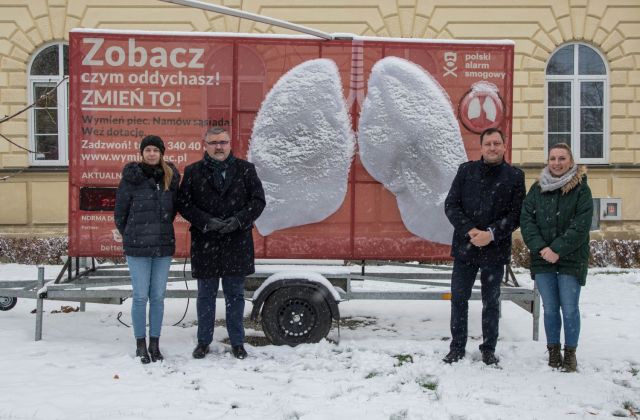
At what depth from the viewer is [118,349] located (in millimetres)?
5238

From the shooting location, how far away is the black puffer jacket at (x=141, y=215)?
15.5 feet

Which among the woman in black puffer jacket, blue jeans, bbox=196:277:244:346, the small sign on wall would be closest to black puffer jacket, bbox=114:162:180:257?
the woman in black puffer jacket

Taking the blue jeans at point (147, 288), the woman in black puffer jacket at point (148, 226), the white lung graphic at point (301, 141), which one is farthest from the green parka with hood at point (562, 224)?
the blue jeans at point (147, 288)

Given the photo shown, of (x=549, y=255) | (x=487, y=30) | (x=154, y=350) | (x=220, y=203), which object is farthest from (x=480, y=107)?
(x=487, y=30)

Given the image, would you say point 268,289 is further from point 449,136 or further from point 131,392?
point 449,136

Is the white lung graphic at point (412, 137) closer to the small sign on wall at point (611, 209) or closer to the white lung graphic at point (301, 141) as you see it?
the white lung graphic at point (301, 141)

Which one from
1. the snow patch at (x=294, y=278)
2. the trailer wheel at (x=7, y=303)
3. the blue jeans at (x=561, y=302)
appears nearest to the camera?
the blue jeans at (x=561, y=302)

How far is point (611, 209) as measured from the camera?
11.2 m

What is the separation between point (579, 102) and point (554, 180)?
7.95 metres

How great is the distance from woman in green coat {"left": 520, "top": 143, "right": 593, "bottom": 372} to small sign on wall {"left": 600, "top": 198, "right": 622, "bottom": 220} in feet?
23.9

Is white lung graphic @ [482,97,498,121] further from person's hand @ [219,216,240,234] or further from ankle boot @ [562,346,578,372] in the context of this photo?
person's hand @ [219,216,240,234]

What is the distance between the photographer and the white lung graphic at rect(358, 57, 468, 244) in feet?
17.9

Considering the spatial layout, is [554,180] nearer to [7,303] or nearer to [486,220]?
[486,220]

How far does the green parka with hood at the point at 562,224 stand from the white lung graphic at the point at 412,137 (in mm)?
984
